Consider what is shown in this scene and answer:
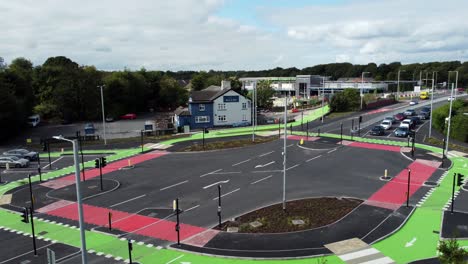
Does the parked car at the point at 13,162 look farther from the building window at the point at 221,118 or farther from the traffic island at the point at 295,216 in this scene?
the building window at the point at 221,118

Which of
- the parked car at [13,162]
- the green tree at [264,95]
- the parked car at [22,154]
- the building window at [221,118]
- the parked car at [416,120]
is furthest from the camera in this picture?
the green tree at [264,95]

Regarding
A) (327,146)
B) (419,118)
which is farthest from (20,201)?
(419,118)

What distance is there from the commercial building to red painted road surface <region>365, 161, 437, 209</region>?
42949 mm

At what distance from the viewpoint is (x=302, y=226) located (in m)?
24.8

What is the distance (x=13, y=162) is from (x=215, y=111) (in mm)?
39891

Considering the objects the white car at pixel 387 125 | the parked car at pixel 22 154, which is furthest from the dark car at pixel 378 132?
the parked car at pixel 22 154

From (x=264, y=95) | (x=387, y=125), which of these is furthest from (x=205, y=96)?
(x=387, y=125)

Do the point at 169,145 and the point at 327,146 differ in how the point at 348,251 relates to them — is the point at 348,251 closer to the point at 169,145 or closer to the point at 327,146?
the point at 327,146

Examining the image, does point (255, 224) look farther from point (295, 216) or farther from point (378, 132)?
point (378, 132)

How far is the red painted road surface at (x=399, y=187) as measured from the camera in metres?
29.3

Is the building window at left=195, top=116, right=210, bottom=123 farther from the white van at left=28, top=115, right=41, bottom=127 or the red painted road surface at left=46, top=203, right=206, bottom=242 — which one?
the red painted road surface at left=46, top=203, right=206, bottom=242

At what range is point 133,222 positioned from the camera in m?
26.5

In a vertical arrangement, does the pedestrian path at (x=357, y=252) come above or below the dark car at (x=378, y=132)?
below

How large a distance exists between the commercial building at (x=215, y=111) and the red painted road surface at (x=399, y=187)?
4295 centimetres
